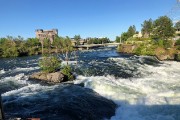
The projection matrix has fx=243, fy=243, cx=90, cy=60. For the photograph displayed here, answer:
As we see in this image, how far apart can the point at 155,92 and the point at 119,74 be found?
39.8ft

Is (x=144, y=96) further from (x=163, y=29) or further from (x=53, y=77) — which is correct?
(x=163, y=29)

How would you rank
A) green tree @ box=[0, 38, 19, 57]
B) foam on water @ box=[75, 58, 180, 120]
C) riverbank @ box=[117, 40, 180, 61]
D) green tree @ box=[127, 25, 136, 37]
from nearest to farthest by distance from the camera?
foam on water @ box=[75, 58, 180, 120]
riverbank @ box=[117, 40, 180, 61]
green tree @ box=[0, 38, 19, 57]
green tree @ box=[127, 25, 136, 37]

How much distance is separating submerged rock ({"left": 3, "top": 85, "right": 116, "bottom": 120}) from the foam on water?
1.33 m

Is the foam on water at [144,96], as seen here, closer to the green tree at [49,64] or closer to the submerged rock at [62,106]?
the submerged rock at [62,106]

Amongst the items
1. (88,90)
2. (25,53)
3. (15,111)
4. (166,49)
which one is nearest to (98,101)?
(88,90)

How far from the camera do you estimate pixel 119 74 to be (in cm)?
4006

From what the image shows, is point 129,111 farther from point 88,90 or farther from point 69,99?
point 88,90

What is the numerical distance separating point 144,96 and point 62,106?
945cm

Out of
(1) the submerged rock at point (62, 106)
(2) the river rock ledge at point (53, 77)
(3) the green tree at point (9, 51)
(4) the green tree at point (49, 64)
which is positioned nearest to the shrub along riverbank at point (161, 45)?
(4) the green tree at point (49, 64)

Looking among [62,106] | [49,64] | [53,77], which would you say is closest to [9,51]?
[49,64]

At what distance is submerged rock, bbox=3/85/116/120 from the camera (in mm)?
19828

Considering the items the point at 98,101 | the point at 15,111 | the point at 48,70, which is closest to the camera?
the point at 15,111

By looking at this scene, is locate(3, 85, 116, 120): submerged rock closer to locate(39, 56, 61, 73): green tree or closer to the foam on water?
the foam on water

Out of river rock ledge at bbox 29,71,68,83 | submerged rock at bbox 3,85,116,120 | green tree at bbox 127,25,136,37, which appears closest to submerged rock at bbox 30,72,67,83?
river rock ledge at bbox 29,71,68,83
